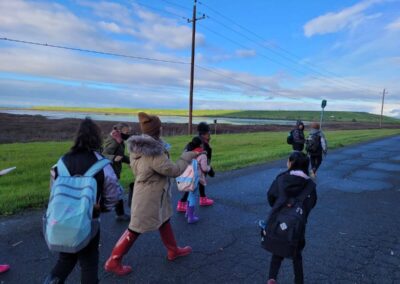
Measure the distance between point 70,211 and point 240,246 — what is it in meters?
2.61

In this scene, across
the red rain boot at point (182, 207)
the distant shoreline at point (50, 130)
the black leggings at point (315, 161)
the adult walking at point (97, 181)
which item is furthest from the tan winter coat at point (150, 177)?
the distant shoreline at point (50, 130)

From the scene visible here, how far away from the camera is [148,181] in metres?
3.72

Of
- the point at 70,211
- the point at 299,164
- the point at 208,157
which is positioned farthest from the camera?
the point at 208,157

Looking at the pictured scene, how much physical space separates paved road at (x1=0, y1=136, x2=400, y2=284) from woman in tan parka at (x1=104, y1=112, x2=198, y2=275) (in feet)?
1.26

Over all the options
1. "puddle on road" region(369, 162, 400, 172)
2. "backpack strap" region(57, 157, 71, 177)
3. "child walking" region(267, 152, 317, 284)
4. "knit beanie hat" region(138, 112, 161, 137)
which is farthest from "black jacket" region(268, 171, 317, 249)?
"puddle on road" region(369, 162, 400, 172)

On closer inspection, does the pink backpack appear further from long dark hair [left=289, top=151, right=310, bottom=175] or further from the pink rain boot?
long dark hair [left=289, top=151, right=310, bottom=175]

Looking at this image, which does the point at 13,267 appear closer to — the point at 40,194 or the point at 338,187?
the point at 40,194

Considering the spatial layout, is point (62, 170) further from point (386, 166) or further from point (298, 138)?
point (386, 166)

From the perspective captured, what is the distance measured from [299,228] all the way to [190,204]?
2.39m

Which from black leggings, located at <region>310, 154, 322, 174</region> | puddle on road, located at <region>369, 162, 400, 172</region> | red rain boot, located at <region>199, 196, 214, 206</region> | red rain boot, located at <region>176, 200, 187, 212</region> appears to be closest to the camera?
red rain boot, located at <region>176, 200, 187, 212</region>

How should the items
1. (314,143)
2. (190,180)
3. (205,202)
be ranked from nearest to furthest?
(190,180)
(205,202)
(314,143)

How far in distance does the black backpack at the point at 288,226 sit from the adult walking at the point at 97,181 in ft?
4.97

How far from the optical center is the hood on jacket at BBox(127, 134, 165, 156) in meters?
3.58

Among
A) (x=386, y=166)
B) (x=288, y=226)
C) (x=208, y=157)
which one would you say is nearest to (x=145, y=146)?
(x=288, y=226)
